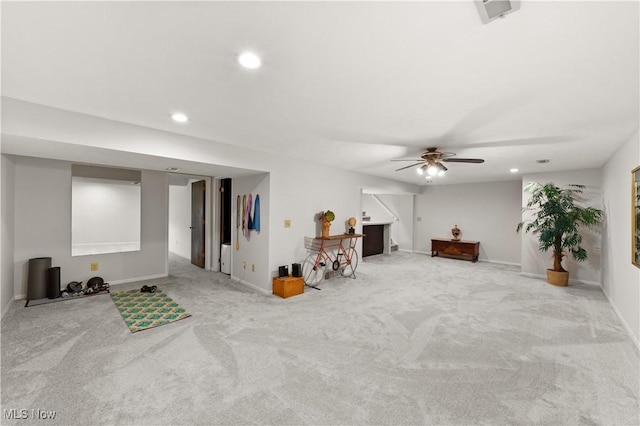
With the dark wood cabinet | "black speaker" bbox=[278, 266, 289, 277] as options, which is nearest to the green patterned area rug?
"black speaker" bbox=[278, 266, 289, 277]

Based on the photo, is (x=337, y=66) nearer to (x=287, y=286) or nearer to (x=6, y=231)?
(x=287, y=286)

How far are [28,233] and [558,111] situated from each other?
6.49 m

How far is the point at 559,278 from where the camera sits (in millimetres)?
5047

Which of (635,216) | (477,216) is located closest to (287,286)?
(635,216)

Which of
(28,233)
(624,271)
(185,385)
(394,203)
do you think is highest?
(394,203)

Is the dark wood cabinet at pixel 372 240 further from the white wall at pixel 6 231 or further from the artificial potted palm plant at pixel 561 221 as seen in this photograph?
the white wall at pixel 6 231

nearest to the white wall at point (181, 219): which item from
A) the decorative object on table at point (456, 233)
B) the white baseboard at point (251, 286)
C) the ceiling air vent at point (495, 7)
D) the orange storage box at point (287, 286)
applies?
the white baseboard at point (251, 286)

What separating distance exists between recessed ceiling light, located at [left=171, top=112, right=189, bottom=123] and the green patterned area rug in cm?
228

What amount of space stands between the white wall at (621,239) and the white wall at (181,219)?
792cm

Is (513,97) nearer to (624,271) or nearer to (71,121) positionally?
(624,271)

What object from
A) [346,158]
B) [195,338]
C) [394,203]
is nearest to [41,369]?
[195,338]

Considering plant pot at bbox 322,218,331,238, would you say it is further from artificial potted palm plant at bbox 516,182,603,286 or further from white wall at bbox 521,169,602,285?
white wall at bbox 521,169,602,285

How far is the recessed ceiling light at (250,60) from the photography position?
1.61m

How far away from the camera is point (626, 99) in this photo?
7.00 feet
